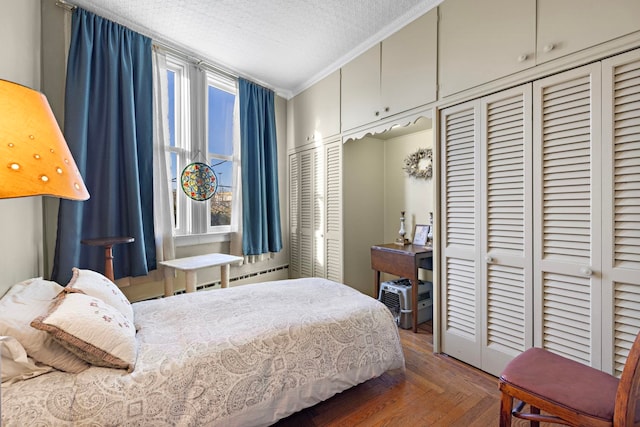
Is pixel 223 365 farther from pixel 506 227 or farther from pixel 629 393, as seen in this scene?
pixel 506 227

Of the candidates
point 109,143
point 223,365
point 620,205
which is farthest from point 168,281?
point 620,205

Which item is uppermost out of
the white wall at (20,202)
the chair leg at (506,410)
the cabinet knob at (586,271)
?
the white wall at (20,202)

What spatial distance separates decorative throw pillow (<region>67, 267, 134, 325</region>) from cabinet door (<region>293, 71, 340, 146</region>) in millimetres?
2412

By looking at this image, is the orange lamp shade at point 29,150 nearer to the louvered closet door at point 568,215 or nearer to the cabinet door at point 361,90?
the louvered closet door at point 568,215

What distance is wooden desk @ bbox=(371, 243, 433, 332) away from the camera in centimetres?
258

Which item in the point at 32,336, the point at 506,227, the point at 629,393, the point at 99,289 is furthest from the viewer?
the point at 506,227

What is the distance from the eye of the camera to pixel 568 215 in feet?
5.28

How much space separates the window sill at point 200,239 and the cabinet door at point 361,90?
179 centimetres

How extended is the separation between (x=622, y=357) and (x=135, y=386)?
2236 mm

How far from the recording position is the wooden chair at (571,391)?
95 cm

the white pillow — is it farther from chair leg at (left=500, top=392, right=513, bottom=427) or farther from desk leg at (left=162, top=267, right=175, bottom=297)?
chair leg at (left=500, top=392, right=513, bottom=427)

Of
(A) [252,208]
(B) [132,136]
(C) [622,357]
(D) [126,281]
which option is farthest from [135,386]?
(A) [252,208]

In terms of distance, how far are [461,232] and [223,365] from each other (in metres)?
1.76

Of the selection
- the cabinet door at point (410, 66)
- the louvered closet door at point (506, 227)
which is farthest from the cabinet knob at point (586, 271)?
the cabinet door at point (410, 66)
